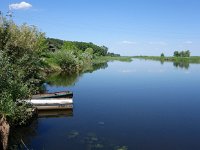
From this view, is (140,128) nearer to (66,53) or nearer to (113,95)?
(113,95)

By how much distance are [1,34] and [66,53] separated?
5066 cm

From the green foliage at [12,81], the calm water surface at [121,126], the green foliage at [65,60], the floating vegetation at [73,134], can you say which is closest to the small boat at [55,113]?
the calm water surface at [121,126]

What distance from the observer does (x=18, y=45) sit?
3041cm

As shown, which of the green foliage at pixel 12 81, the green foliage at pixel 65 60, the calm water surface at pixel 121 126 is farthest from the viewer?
the green foliage at pixel 65 60

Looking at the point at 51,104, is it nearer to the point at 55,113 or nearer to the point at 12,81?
the point at 55,113

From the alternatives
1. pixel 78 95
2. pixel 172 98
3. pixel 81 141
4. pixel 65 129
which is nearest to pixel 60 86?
pixel 78 95

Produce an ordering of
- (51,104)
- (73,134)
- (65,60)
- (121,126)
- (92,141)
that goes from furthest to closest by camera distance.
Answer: (65,60) < (51,104) < (121,126) < (73,134) < (92,141)

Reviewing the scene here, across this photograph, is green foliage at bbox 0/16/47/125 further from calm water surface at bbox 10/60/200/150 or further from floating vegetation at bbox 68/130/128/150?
Answer: floating vegetation at bbox 68/130/128/150

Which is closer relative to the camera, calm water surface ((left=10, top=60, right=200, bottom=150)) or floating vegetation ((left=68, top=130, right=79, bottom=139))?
calm water surface ((left=10, top=60, right=200, bottom=150))

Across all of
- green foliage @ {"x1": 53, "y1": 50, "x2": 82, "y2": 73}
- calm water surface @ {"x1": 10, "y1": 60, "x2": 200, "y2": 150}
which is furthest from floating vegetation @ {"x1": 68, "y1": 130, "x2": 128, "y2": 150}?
green foliage @ {"x1": 53, "y1": 50, "x2": 82, "y2": 73}

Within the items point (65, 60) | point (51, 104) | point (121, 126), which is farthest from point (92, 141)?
point (65, 60)

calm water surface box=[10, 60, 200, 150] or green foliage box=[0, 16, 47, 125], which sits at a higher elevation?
green foliage box=[0, 16, 47, 125]

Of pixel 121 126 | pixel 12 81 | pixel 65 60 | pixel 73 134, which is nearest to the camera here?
pixel 12 81

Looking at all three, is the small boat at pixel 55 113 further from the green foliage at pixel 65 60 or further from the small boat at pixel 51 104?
the green foliage at pixel 65 60
